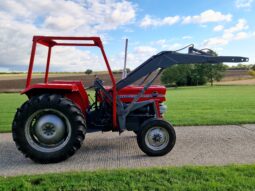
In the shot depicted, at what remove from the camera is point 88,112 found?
618 centimetres

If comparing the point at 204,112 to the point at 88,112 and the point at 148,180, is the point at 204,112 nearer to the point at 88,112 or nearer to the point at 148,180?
the point at 88,112

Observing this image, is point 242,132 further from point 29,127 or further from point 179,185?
point 29,127

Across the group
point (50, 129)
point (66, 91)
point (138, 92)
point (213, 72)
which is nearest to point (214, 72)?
point (213, 72)

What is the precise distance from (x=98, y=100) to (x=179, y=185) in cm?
287

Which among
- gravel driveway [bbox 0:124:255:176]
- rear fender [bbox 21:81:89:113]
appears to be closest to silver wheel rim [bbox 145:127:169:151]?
gravel driveway [bbox 0:124:255:176]

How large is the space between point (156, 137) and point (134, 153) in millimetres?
533

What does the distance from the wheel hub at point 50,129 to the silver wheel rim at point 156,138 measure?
152cm

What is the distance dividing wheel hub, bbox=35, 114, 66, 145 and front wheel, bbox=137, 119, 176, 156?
139 cm

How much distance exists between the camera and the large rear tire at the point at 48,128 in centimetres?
534

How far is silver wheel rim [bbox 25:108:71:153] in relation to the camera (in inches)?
216

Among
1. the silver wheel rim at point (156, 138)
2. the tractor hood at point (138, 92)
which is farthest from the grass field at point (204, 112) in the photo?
the silver wheel rim at point (156, 138)

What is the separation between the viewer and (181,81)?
56281mm

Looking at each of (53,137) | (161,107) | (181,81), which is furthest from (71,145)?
(181,81)

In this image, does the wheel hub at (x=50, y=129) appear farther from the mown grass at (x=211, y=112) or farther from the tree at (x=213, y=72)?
the tree at (x=213, y=72)
